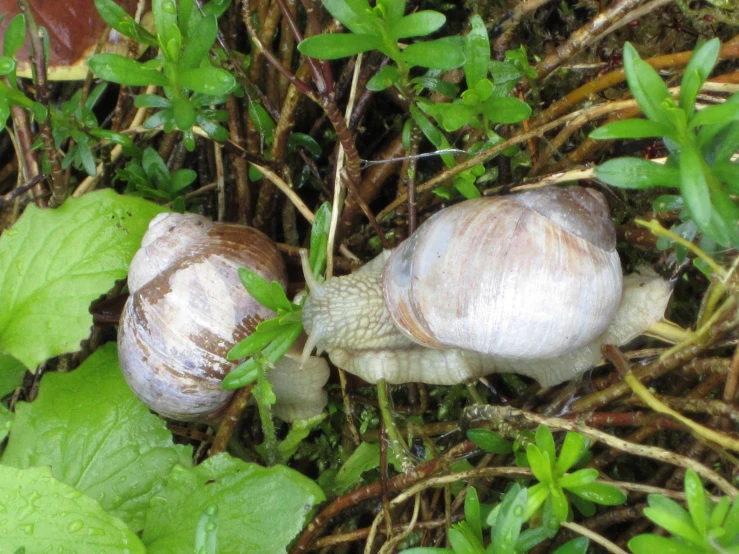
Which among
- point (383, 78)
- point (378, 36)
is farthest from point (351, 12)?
point (383, 78)

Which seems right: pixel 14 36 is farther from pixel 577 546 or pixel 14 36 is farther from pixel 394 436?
pixel 577 546

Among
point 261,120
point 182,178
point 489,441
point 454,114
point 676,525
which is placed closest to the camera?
point 676,525

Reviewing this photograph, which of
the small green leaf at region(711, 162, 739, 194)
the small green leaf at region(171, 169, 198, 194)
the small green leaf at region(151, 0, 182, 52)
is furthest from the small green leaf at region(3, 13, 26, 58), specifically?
the small green leaf at region(711, 162, 739, 194)

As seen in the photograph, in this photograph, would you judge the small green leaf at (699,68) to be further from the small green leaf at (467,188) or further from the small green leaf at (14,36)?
the small green leaf at (14,36)

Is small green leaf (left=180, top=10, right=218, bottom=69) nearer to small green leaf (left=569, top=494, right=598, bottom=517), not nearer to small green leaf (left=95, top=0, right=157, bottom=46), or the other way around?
small green leaf (left=95, top=0, right=157, bottom=46)

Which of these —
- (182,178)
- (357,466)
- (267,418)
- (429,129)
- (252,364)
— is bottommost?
(357,466)

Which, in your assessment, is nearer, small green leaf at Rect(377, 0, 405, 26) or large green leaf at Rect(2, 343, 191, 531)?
small green leaf at Rect(377, 0, 405, 26)

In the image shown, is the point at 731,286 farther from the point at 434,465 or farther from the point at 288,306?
the point at 288,306
